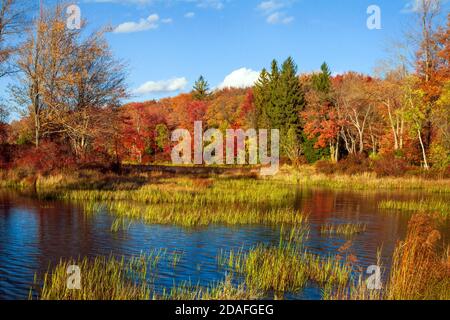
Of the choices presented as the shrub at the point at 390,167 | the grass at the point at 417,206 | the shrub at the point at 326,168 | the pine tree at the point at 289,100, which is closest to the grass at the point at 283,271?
the grass at the point at 417,206

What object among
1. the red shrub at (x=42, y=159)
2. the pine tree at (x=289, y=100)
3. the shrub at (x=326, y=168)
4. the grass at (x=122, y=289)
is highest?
the pine tree at (x=289, y=100)

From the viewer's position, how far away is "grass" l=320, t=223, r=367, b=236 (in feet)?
57.9

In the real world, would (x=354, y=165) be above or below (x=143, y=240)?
above

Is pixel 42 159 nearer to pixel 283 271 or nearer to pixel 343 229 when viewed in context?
pixel 343 229

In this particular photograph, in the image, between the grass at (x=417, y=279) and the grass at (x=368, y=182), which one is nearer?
the grass at (x=417, y=279)

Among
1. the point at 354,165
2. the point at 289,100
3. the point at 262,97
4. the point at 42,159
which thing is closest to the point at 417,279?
the point at 42,159

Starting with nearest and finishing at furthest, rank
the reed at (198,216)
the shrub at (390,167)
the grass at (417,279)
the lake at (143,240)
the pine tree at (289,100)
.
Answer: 1. the grass at (417,279)
2. the lake at (143,240)
3. the reed at (198,216)
4. the shrub at (390,167)
5. the pine tree at (289,100)

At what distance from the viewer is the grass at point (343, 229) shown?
17656mm

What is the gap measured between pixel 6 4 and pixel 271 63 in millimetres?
45831

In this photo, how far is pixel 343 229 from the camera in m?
18.1

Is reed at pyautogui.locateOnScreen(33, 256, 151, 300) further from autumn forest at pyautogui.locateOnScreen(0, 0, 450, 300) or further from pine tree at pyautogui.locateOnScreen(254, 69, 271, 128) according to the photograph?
pine tree at pyautogui.locateOnScreen(254, 69, 271, 128)

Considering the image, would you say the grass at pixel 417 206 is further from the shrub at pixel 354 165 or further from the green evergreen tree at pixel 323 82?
the green evergreen tree at pixel 323 82

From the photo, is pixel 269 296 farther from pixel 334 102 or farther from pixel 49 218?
pixel 334 102

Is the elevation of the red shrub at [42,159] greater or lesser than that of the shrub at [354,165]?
greater
